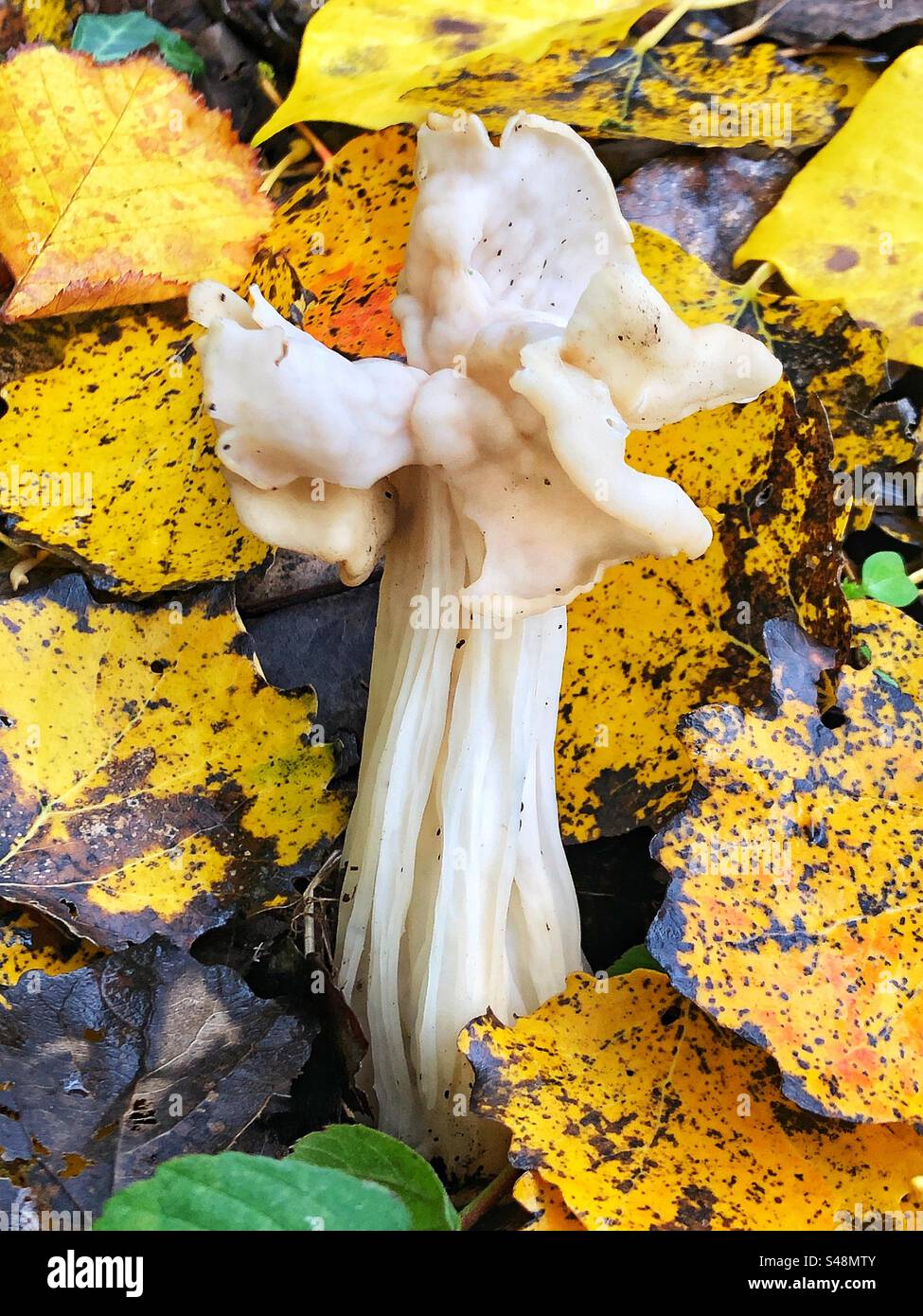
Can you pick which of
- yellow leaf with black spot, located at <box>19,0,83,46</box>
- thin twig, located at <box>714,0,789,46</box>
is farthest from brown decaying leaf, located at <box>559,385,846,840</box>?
yellow leaf with black spot, located at <box>19,0,83,46</box>

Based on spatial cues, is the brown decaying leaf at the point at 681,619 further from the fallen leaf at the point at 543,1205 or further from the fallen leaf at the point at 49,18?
the fallen leaf at the point at 49,18

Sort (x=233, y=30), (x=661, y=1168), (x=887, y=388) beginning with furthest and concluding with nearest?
(x=233, y=30)
(x=887, y=388)
(x=661, y=1168)

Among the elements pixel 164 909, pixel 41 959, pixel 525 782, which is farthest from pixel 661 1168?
pixel 41 959

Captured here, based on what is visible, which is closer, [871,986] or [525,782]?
[871,986]

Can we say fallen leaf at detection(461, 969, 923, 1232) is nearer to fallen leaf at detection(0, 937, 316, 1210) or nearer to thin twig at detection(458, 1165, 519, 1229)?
thin twig at detection(458, 1165, 519, 1229)

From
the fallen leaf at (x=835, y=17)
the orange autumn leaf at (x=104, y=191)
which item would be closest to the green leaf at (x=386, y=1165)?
the orange autumn leaf at (x=104, y=191)

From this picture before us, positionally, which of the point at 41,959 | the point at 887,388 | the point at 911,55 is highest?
the point at 911,55

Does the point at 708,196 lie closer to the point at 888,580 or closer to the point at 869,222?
the point at 869,222

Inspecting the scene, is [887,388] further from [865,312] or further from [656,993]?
[656,993]
